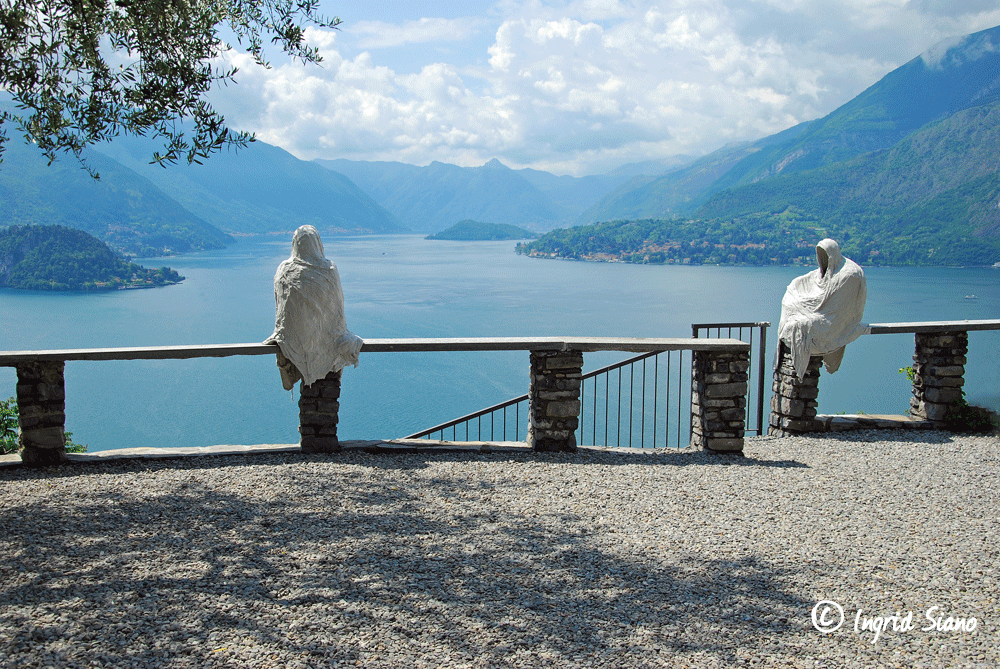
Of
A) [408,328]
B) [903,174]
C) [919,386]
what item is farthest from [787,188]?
[919,386]

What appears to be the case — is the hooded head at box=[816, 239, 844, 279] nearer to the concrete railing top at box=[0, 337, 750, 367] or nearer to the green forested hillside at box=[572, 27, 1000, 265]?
the concrete railing top at box=[0, 337, 750, 367]

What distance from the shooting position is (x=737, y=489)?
524 cm

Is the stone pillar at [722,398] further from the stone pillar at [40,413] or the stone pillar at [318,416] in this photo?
the stone pillar at [40,413]

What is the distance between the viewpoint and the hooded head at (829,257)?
7059mm

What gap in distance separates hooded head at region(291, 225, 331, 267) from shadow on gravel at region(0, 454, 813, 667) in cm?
219

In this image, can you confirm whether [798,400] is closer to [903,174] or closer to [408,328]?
[408,328]

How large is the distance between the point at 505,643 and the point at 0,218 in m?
76.8

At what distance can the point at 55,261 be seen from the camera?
5038 cm

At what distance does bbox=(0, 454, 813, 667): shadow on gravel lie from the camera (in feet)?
9.34

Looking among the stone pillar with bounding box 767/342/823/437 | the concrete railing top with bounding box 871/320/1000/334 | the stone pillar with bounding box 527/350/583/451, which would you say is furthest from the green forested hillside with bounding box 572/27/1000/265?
the stone pillar with bounding box 527/350/583/451

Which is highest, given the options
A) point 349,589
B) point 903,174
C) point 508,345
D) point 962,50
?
point 962,50

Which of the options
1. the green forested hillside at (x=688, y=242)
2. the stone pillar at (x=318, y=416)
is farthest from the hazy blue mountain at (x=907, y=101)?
the stone pillar at (x=318, y=416)

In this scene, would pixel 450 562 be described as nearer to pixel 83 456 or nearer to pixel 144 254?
pixel 83 456

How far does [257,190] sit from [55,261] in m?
63.6
